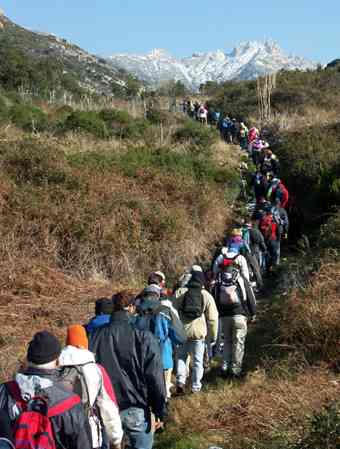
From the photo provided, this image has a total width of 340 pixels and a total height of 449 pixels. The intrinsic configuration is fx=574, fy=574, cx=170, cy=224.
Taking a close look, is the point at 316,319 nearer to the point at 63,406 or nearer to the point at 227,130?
the point at 63,406

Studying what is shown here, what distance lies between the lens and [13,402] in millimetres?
3211

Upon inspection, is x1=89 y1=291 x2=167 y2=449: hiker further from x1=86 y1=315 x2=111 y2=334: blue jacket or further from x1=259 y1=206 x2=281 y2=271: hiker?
x1=259 y1=206 x2=281 y2=271: hiker

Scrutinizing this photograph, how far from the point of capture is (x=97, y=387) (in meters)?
3.66

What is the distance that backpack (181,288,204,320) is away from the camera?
6695 mm

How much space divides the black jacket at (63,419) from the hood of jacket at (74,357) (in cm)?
38

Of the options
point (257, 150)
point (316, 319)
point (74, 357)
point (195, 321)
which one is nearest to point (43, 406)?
point (74, 357)

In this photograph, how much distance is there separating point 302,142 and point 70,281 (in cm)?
1189

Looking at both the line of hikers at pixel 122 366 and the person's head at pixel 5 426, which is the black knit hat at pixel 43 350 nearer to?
the line of hikers at pixel 122 366

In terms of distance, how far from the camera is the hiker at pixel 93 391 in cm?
361

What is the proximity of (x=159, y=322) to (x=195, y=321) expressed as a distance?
1.18 meters

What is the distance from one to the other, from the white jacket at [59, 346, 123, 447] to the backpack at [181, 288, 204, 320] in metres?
2.95

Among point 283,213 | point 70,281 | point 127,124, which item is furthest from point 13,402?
point 127,124

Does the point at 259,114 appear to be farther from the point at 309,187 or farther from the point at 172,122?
the point at 309,187

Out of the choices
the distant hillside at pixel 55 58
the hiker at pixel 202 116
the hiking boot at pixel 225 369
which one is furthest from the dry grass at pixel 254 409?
the distant hillside at pixel 55 58
